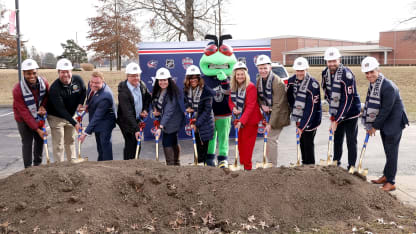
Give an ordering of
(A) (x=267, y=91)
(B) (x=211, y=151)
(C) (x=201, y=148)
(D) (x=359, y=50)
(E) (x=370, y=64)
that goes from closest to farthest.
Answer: (E) (x=370, y=64)
(A) (x=267, y=91)
(C) (x=201, y=148)
(B) (x=211, y=151)
(D) (x=359, y=50)

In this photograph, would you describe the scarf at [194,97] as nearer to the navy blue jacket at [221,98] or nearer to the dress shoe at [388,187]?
the navy blue jacket at [221,98]

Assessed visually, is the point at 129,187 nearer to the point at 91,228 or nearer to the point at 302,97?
the point at 91,228

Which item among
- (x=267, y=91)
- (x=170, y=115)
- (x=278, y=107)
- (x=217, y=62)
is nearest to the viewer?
(x=278, y=107)

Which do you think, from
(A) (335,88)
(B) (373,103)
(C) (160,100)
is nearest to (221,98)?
(C) (160,100)

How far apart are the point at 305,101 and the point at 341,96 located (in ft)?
1.80

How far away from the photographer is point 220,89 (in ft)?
22.4

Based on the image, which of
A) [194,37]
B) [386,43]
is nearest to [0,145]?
[194,37]

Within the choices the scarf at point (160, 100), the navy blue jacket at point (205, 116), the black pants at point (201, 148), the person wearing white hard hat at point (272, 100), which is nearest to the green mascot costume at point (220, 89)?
the black pants at point (201, 148)

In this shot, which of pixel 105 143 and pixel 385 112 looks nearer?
pixel 385 112

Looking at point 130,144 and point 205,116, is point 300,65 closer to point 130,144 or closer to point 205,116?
point 205,116

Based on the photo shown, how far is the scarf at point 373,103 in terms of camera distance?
5523 mm

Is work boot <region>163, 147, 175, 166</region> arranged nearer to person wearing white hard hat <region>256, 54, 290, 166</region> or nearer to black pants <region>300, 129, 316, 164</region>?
person wearing white hard hat <region>256, 54, 290, 166</region>

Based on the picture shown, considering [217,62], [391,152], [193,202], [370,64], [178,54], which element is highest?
[178,54]

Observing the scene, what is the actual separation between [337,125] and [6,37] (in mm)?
35380
